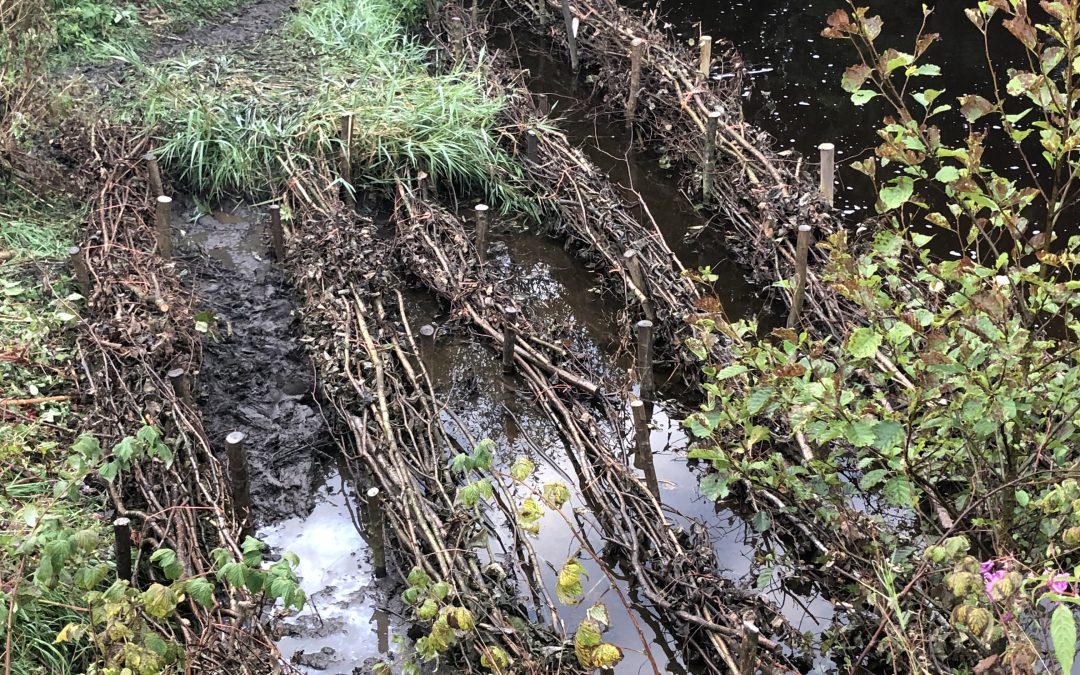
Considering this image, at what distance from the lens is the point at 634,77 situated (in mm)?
8461

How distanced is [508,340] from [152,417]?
82.8 inches

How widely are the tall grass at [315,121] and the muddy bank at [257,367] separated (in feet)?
1.79

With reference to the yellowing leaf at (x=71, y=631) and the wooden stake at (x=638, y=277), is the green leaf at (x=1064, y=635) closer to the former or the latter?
the yellowing leaf at (x=71, y=631)

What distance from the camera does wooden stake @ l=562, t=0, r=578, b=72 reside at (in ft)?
30.6

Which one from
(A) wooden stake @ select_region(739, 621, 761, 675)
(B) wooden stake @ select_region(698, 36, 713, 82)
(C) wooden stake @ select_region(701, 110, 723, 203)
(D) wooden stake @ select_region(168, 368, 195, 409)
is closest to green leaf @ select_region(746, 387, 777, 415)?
(A) wooden stake @ select_region(739, 621, 761, 675)

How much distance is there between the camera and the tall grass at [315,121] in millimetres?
7422

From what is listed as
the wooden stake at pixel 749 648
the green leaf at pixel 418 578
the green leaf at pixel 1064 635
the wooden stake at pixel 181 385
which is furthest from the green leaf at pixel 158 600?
the green leaf at pixel 1064 635

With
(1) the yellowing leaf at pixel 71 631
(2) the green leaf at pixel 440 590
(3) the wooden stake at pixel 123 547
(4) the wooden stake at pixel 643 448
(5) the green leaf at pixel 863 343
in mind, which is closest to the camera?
(5) the green leaf at pixel 863 343

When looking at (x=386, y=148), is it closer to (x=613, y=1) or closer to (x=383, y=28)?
(x=383, y=28)

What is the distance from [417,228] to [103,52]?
3.86m

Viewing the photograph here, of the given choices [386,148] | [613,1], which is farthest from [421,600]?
[613,1]

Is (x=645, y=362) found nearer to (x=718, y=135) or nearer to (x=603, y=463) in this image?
(x=603, y=463)

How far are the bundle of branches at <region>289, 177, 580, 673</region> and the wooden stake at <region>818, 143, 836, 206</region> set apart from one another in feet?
10.4

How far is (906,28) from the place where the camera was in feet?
33.4
